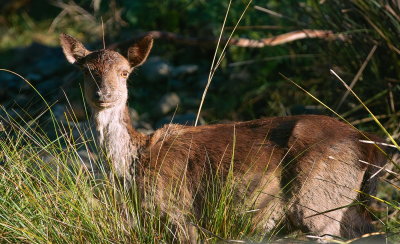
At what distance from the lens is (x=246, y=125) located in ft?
18.6

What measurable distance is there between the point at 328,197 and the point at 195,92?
498 centimetres

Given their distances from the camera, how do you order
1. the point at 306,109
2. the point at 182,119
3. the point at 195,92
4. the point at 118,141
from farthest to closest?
1. the point at 195,92
2. the point at 182,119
3. the point at 306,109
4. the point at 118,141

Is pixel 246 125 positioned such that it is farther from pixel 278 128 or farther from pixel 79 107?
pixel 79 107

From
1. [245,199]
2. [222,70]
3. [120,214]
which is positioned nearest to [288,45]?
[222,70]

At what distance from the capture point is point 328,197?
17.0 ft

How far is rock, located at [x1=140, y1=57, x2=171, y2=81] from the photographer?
10.1 metres

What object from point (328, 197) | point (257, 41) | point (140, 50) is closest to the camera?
point (328, 197)

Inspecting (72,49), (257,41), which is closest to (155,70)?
(257,41)

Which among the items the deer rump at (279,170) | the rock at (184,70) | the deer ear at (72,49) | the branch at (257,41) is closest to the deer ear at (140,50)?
the deer ear at (72,49)

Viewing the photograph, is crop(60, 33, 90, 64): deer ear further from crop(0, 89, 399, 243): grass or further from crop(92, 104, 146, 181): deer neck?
crop(0, 89, 399, 243): grass

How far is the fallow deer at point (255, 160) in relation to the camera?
519cm

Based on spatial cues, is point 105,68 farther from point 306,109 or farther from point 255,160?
point 306,109

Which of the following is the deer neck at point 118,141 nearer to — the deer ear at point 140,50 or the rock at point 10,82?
the deer ear at point 140,50

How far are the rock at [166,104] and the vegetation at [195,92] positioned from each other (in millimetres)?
137
